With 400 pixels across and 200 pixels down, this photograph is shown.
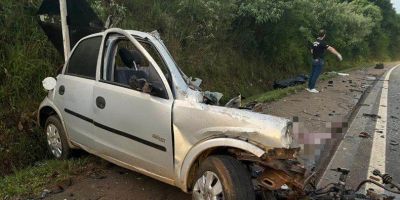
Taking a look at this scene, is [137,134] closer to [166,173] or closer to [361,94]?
[166,173]

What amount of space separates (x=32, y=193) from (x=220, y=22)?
8.80 meters

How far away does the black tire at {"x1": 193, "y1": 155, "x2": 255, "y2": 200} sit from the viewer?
3.15 meters

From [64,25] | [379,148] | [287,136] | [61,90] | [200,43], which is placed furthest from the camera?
[200,43]

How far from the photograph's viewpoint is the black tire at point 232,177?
124 inches

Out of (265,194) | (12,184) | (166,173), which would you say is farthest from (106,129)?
(265,194)

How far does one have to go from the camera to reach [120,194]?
4152 mm

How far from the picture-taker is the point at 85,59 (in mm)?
4766

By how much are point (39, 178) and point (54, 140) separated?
0.72 m

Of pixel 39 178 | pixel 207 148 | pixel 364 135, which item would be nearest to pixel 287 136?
Answer: pixel 207 148

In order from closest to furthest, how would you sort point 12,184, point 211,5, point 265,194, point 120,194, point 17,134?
point 265,194 → point 120,194 → point 12,184 → point 17,134 → point 211,5

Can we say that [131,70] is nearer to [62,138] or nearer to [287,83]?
[62,138]

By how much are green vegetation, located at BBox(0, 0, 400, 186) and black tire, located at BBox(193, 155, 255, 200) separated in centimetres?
345

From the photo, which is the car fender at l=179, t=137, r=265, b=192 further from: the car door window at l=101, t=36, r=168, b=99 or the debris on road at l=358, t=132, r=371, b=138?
the debris on road at l=358, t=132, r=371, b=138

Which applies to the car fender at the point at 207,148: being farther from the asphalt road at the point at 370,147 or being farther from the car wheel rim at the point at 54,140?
the car wheel rim at the point at 54,140
